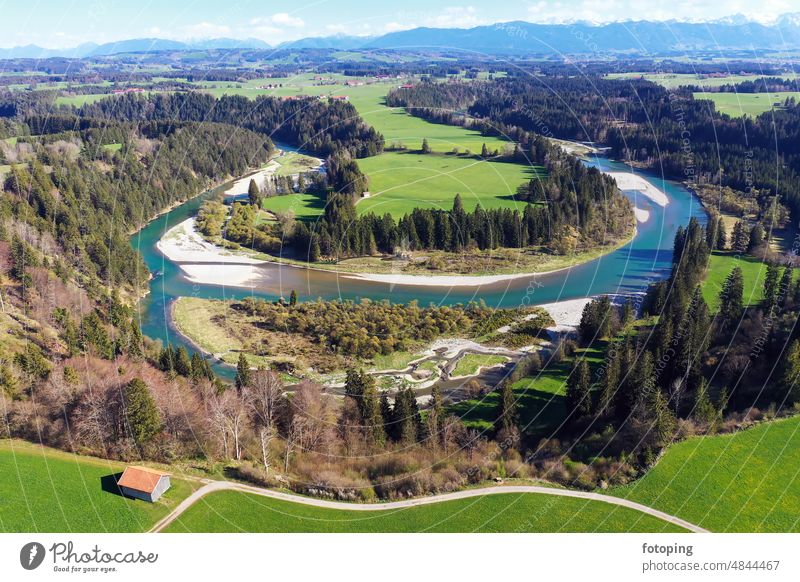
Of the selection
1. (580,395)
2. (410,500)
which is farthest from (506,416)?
(410,500)

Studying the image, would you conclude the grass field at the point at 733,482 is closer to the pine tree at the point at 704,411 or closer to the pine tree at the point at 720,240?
the pine tree at the point at 704,411

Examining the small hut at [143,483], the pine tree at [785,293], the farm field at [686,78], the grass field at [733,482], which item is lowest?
Answer: the grass field at [733,482]

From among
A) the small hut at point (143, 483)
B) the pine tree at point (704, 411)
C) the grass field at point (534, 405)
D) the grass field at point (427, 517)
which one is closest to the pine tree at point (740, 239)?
the grass field at point (534, 405)

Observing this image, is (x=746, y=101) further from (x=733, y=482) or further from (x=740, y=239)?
(x=733, y=482)

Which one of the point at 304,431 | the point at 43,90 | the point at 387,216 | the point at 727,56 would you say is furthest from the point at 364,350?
the point at 727,56

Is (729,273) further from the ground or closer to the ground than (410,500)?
further from the ground

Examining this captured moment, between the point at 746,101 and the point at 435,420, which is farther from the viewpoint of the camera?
the point at 746,101
